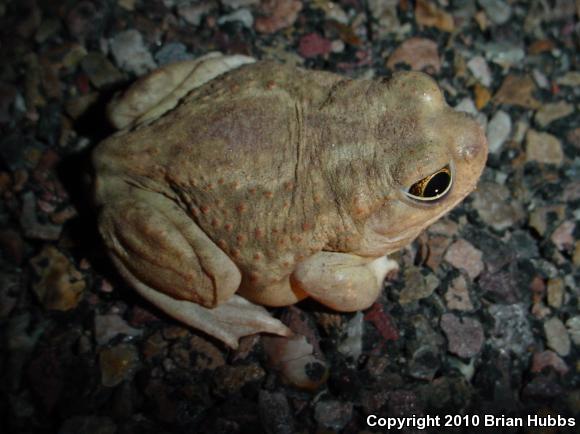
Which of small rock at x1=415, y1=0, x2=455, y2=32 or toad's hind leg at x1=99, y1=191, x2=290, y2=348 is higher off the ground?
small rock at x1=415, y1=0, x2=455, y2=32

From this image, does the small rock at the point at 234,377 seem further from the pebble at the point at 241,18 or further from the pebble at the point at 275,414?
the pebble at the point at 241,18

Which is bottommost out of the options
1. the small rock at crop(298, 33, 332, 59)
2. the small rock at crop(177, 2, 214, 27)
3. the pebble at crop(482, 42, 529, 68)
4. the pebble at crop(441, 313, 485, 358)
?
the pebble at crop(441, 313, 485, 358)

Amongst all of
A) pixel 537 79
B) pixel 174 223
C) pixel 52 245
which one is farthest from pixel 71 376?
pixel 537 79

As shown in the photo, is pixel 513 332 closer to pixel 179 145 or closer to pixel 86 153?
pixel 179 145

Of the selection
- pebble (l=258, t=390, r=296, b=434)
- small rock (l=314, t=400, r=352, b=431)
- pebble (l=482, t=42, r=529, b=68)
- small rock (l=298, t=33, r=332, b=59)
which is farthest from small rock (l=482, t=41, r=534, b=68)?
pebble (l=258, t=390, r=296, b=434)

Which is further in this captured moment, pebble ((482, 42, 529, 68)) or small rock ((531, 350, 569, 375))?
pebble ((482, 42, 529, 68))

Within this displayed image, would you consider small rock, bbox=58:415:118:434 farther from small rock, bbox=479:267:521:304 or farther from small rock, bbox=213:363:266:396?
small rock, bbox=479:267:521:304

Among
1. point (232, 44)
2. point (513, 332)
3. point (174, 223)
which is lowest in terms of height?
point (513, 332)
